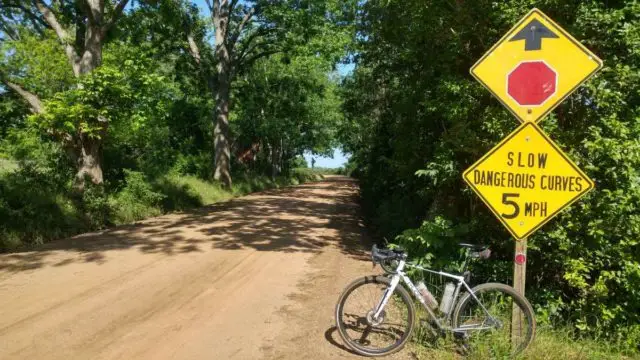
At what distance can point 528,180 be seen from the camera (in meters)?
4.20

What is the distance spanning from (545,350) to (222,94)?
21029mm

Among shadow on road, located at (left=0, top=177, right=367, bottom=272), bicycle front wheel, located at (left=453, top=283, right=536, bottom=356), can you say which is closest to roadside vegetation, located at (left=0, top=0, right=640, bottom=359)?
bicycle front wheel, located at (left=453, top=283, right=536, bottom=356)

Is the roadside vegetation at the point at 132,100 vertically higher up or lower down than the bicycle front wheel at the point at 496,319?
higher up

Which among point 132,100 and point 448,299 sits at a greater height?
point 132,100

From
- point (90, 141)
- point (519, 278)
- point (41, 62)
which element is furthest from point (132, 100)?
point (519, 278)

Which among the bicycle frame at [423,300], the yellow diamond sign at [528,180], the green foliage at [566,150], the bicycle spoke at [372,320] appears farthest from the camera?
the green foliage at [566,150]

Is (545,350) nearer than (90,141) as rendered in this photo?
Yes

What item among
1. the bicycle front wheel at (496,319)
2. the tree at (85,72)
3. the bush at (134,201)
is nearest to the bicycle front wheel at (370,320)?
the bicycle front wheel at (496,319)

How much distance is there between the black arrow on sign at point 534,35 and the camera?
4.20m

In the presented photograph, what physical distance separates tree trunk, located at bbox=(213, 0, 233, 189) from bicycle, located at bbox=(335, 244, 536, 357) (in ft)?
63.3

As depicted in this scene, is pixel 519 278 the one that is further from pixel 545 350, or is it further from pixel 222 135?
pixel 222 135

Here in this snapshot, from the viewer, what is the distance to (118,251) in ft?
28.6

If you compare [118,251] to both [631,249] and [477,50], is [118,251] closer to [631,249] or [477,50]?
[477,50]

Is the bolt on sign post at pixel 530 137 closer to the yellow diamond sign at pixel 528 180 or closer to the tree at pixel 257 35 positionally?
the yellow diamond sign at pixel 528 180
